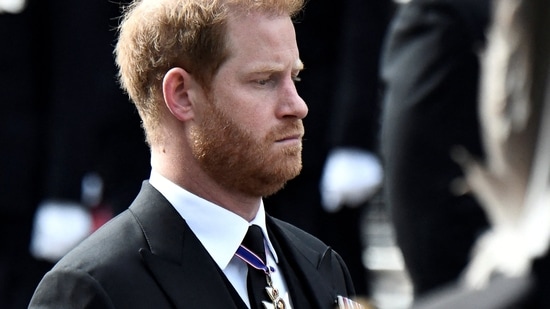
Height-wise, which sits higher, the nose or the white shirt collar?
the nose

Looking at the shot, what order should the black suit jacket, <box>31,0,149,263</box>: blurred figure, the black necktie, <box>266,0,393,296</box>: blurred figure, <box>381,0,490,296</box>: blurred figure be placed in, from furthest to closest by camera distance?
1. <box>31,0,149,263</box>: blurred figure
2. <box>266,0,393,296</box>: blurred figure
3. the black necktie
4. the black suit jacket
5. <box>381,0,490,296</box>: blurred figure

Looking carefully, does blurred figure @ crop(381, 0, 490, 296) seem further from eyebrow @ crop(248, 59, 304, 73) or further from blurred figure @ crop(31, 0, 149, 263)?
blurred figure @ crop(31, 0, 149, 263)

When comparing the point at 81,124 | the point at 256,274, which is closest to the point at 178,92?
the point at 256,274

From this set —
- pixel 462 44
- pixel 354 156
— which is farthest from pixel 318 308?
pixel 354 156

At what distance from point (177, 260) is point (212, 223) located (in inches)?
4.1

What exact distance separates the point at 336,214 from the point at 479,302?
4864 millimetres

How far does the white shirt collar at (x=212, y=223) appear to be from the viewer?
8.63ft

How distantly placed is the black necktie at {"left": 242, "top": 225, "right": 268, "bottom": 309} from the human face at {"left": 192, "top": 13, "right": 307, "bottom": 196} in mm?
81

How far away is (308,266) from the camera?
9.27 ft

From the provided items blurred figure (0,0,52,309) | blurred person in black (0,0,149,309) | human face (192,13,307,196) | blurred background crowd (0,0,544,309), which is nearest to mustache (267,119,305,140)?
human face (192,13,307,196)

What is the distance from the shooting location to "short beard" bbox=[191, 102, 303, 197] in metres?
2.63

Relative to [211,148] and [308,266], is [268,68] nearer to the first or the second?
[211,148]

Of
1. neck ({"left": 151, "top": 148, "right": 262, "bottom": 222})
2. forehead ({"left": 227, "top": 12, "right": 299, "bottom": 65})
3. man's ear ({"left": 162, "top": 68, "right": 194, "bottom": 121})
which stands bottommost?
neck ({"left": 151, "top": 148, "right": 262, "bottom": 222})

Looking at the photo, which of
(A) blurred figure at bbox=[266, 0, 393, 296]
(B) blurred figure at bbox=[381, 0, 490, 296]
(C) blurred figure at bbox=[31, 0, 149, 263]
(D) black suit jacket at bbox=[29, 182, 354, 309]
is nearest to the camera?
(B) blurred figure at bbox=[381, 0, 490, 296]
